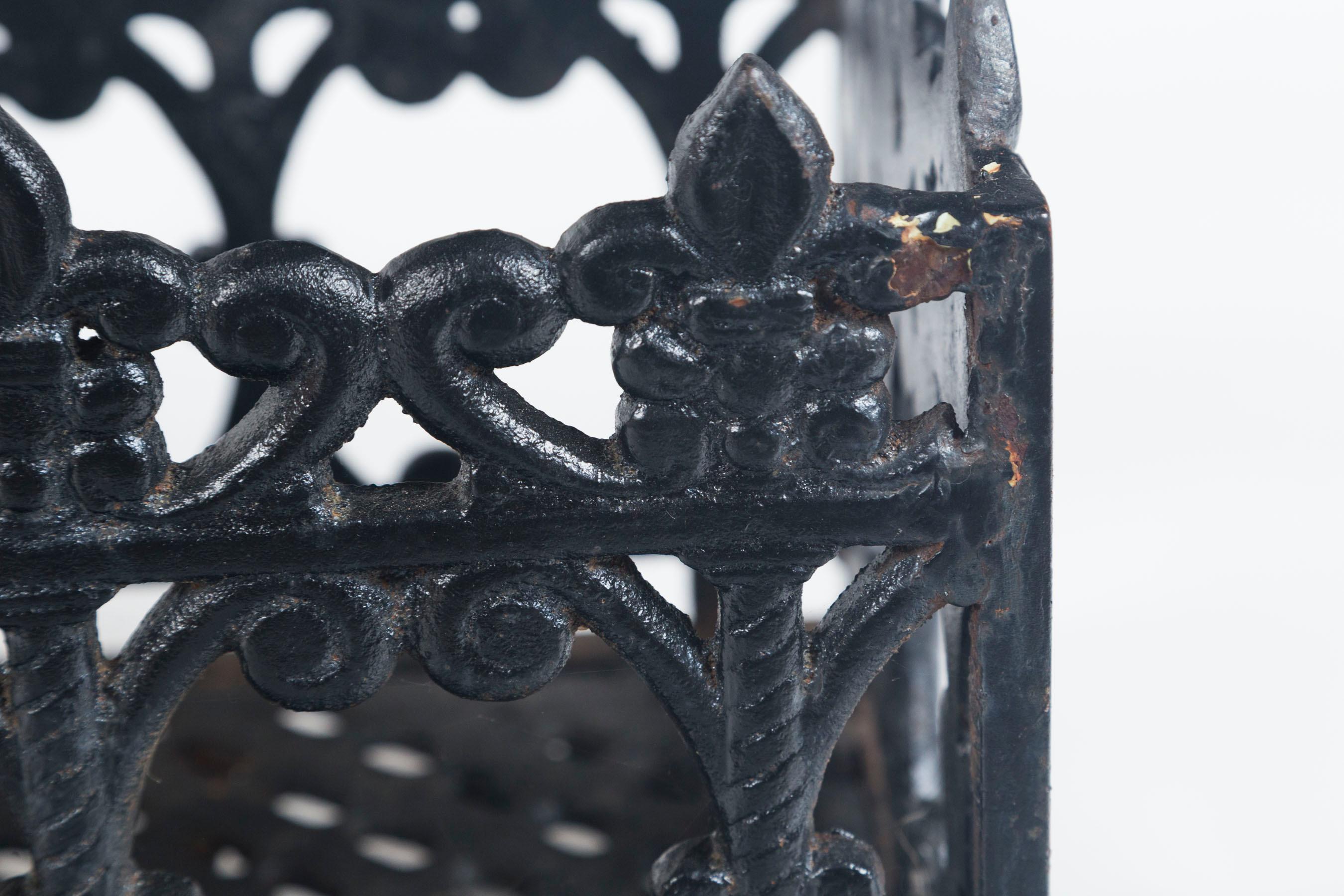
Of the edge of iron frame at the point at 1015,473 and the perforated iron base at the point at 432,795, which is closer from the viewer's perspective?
the edge of iron frame at the point at 1015,473

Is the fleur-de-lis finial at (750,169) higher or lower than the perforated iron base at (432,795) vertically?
higher

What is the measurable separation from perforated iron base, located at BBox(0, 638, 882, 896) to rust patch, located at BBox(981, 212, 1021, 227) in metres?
0.50

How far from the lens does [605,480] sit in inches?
19.8

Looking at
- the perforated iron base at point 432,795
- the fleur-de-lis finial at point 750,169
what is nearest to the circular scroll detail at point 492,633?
the fleur-de-lis finial at point 750,169

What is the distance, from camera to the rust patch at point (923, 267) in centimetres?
49

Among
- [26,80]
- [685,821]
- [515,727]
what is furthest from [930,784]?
[26,80]

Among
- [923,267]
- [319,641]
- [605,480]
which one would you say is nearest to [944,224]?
[923,267]

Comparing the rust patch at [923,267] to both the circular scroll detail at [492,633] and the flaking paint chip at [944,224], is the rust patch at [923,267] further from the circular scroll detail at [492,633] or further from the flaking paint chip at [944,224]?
the circular scroll detail at [492,633]

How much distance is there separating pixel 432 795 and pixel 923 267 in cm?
57

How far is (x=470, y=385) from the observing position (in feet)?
1.60

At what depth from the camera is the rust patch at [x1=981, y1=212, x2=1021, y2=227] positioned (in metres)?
0.49

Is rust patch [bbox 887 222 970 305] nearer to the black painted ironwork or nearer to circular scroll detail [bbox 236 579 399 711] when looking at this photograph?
the black painted ironwork

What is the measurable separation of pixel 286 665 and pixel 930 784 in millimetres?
511

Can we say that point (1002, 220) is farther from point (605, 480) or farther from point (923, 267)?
point (605, 480)
